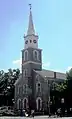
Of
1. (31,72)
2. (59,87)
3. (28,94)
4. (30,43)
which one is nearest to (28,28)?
(30,43)

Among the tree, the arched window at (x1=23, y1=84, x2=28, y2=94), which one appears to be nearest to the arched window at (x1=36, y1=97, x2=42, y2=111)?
the arched window at (x1=23, y1=84, x2=28, y2=94)

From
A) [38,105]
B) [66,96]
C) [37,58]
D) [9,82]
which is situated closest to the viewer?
[66,96]

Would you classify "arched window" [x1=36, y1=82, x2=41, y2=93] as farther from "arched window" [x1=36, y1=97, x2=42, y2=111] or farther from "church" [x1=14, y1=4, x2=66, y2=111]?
"arched window" [x1=36, y1=97, x2=42, y2=111]

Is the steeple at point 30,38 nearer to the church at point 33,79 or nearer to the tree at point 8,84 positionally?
the church at point 33,79

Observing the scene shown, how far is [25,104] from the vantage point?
74.8 meters

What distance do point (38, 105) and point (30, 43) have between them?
17.8m

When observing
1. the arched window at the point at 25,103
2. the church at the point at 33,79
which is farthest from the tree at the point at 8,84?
the arched window at the point at 25,103

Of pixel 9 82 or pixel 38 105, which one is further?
pixel 9 82

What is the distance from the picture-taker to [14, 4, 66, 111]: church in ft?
234

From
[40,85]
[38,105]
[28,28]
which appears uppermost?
[28,28]

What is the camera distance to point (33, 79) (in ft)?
245

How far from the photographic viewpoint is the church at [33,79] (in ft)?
234

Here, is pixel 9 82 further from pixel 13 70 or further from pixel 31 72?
pixel 31 72

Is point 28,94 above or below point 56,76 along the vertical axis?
below
